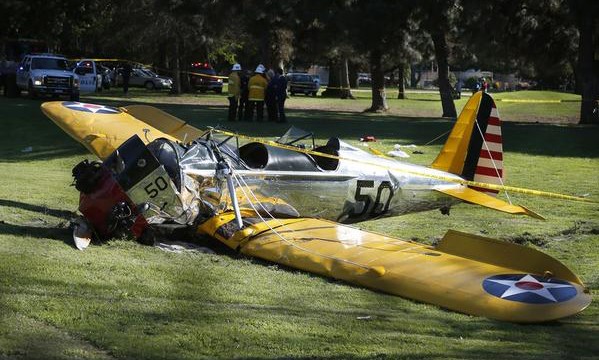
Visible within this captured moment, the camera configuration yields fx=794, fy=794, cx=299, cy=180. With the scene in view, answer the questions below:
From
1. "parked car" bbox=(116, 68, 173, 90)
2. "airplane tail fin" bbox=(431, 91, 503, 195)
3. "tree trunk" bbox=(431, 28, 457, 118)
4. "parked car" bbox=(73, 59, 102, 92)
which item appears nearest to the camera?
"airplane tail fin" bbox=(431, 91, 503, 195)

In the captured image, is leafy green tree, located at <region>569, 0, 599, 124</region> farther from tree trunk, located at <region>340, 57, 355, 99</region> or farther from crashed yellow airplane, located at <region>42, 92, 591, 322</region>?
tree trunk, located at <region>340, 57, 355, 99</region>

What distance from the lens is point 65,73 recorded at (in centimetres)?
3706

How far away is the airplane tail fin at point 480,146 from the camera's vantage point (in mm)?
11789

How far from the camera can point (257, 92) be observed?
93.1 feet

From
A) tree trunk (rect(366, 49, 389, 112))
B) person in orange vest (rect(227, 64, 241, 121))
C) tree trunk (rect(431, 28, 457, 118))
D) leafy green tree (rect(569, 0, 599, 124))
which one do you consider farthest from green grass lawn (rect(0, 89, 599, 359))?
tree trunk (rect(366, 49, 389, 112))

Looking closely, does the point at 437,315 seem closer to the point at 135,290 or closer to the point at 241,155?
the point at 135,290

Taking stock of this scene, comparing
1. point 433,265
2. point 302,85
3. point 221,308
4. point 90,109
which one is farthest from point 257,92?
point 302,85

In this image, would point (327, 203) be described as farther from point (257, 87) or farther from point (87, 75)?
point (87, 75)

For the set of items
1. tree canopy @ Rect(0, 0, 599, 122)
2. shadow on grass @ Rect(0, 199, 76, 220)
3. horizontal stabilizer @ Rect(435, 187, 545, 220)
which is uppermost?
tree canopy @ Rect(0, 0, 599, 122)

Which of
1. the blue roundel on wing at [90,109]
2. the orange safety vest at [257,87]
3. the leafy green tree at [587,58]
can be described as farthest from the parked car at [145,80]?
the blue roundel on wing at [90,109]

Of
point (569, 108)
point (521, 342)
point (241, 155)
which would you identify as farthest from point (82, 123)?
point (569, 108)

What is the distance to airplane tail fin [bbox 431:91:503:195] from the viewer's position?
11.8 metres

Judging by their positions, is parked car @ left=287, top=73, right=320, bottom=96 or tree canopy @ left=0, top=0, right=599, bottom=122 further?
parked car @ left=287, top=73, right=320, bottom=96

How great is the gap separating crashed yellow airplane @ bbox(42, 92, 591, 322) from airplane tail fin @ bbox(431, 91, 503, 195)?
0.05 feet
